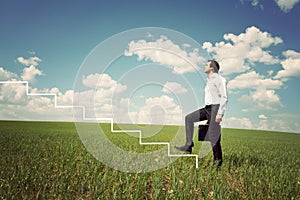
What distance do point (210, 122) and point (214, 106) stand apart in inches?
14.9

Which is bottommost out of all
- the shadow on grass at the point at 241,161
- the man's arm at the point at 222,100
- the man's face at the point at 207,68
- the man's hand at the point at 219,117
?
the shadow on grass at the point at 241,161

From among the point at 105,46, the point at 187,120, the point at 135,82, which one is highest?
the point at 105,46

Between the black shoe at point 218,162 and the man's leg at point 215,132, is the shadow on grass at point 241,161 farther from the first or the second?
the man's leg at point 215,132

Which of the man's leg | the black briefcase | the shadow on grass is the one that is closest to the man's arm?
the man's leg

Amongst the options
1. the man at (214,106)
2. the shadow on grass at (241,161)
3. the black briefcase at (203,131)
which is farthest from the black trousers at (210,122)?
the shadow on grass at (241,161)

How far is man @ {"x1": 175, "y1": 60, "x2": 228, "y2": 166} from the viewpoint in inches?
293

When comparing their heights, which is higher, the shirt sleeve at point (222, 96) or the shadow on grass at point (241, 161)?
the shirt sleeve at point (222, 96)

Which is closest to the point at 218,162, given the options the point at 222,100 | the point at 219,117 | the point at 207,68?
the point at 219,117

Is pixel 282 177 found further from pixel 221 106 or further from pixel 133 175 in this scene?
pixel 133 175

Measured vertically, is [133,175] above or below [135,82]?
below

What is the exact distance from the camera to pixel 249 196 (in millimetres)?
5500

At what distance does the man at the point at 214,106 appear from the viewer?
743 cm

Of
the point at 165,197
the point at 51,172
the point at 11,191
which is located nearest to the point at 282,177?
the point at 165,197

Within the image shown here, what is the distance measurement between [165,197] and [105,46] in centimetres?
467
